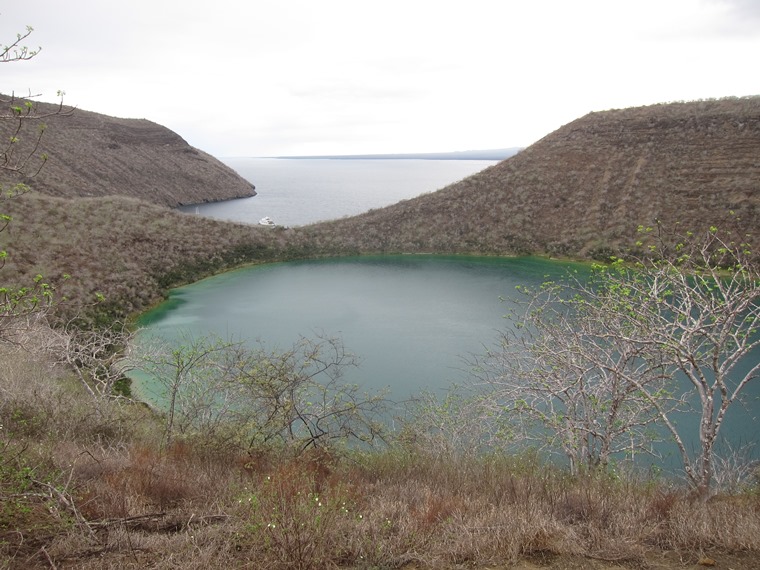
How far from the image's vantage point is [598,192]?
3725cm

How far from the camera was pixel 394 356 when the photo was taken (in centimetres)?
1661

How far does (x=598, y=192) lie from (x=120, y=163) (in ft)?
166

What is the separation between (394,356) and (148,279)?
51.7 ft

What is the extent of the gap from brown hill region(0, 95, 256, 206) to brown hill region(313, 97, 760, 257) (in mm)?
24842

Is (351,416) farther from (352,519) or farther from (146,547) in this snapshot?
(146,547)

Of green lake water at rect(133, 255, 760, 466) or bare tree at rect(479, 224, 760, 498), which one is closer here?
bare tree at rect(479, 224, 760, 498)

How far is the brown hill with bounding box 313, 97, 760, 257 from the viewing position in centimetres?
3347

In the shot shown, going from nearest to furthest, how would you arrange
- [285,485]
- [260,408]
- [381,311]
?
1. [285,485]
2. [260,408]
3. [381,311]

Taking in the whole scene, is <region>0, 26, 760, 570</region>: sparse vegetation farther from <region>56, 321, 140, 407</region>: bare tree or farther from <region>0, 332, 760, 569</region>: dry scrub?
<region>56, 321, 140, 407</region>: bare tree

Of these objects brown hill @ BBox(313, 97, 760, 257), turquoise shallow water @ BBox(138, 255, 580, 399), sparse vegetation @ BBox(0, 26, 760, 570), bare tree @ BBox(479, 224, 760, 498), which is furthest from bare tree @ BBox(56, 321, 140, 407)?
brown hill @ BBox(313, 97, 760, 257)

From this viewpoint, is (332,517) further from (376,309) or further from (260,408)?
(376,309)

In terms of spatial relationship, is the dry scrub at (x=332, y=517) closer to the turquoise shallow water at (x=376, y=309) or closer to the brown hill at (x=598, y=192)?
the turquoise shallow water at (x=376, y=309)

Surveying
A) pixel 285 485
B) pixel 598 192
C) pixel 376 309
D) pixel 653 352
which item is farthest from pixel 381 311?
pixel 598 192

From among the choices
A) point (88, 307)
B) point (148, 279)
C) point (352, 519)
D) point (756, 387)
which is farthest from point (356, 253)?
point (352, 519)
